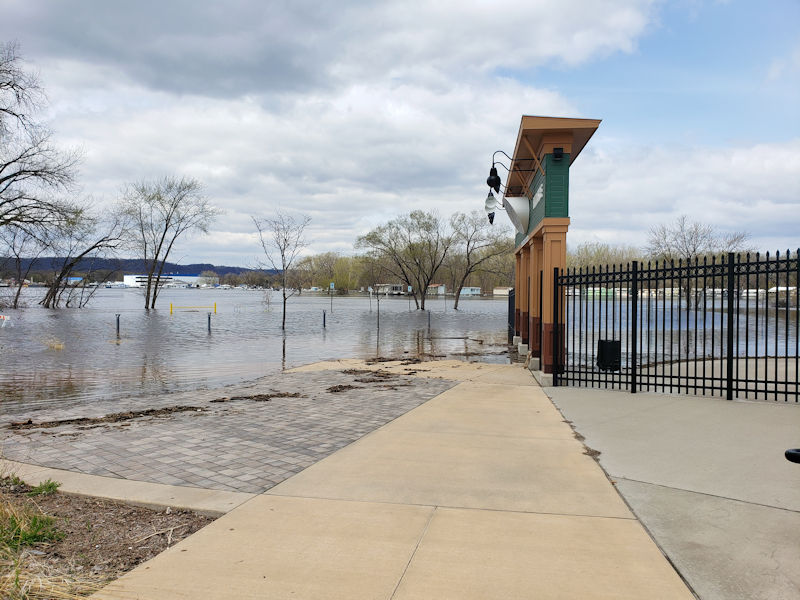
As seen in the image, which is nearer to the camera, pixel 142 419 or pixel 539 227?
pixel 142 419

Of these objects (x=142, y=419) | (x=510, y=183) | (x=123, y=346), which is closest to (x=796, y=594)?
(x=142, y=419)

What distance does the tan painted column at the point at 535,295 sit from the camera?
13945 millimetres

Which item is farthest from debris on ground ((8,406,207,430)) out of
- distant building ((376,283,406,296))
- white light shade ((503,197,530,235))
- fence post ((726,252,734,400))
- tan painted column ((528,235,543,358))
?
distant building ((376,283,406,296))

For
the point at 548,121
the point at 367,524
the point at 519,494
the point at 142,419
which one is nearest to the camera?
the point at 367,524

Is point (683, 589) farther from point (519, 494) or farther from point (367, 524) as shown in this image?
point (367, 524)

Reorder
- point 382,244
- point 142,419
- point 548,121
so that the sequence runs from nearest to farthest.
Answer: point 142,419 → point 548,121 → point 382,244

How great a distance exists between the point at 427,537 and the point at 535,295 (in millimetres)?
11320

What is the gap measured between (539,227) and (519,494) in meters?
8.57

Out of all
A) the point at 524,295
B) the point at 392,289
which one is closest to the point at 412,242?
the point at 524,295

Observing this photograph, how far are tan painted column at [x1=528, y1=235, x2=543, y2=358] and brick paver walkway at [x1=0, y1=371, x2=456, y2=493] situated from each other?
427cm

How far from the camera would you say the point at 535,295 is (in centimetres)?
1454

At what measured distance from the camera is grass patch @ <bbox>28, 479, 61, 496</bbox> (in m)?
4.70

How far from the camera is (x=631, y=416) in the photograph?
8.12m

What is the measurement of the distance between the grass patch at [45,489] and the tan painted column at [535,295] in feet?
36.4
